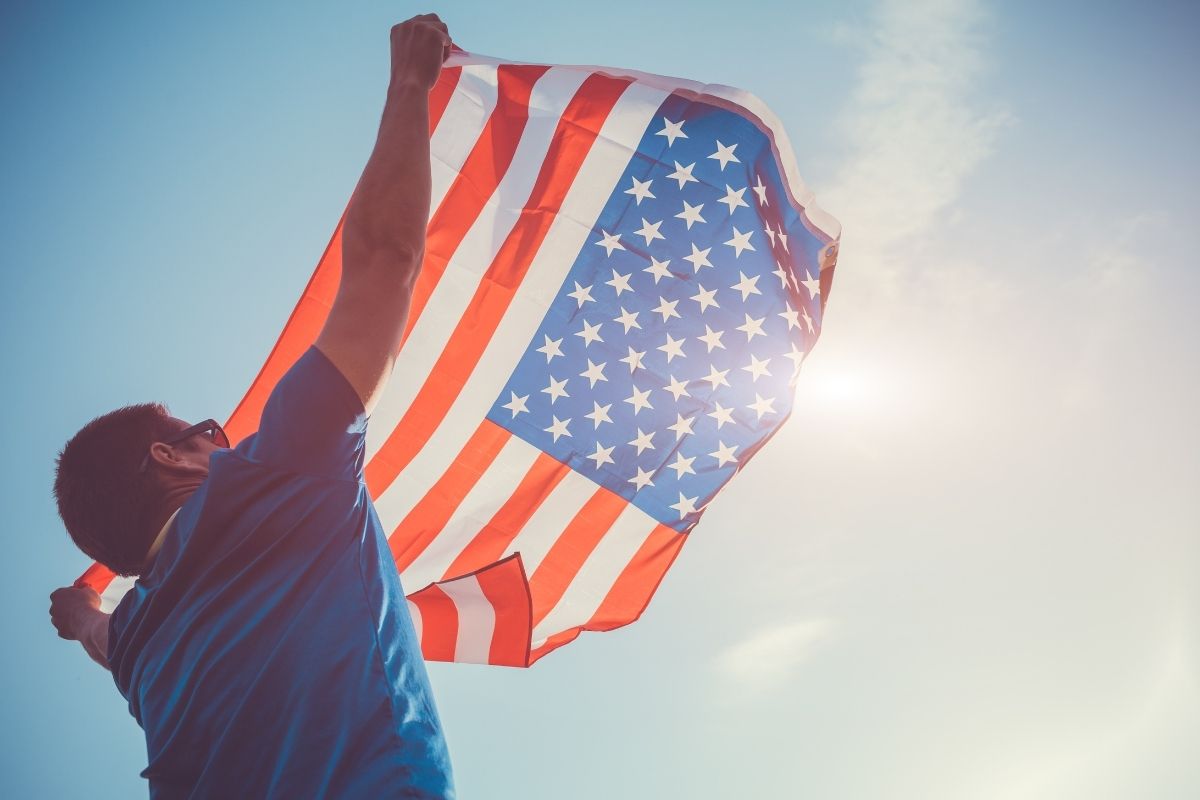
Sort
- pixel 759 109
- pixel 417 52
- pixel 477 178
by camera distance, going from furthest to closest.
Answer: pixel 477 178 < pixel 759 109 < pixel 417 52

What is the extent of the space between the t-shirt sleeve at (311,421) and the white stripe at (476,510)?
306 centimetres

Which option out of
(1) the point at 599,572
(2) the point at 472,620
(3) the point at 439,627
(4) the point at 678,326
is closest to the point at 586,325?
(4) the point at 678,326

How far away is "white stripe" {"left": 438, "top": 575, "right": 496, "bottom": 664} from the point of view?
13.0ft

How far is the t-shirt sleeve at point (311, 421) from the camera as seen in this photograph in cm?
137

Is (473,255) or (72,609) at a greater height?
(473,255)

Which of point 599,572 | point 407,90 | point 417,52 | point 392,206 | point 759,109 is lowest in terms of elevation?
point 599,572

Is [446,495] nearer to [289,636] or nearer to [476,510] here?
[476,510]

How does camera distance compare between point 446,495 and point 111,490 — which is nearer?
point 111,490

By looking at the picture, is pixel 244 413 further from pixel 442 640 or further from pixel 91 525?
pixel 91 525

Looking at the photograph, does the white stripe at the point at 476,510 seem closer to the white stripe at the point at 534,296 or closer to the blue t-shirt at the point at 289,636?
the white stripe at the point at 534,296

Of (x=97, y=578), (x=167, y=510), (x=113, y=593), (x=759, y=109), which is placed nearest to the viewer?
(x=167, y=510)

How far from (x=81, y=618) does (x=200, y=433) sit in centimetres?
171

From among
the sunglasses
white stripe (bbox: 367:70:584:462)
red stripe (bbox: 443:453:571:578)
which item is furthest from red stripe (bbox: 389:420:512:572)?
the sunglasses

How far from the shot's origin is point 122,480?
5.94 ft
